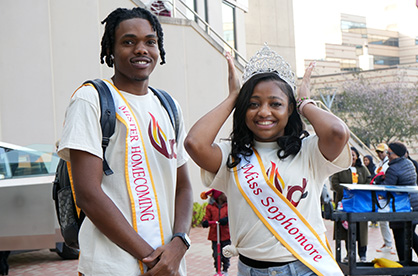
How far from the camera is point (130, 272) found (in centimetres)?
233

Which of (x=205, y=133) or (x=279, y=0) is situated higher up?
(x=279, y=0)

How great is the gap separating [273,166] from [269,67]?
1.79 feet

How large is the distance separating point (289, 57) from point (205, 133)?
30.1 m

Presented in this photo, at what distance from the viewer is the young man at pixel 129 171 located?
2309mm

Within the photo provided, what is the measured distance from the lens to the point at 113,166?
7.88 ft

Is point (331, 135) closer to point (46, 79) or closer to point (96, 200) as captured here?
point (96, 200)

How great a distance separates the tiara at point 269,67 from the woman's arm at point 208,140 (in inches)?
6.1

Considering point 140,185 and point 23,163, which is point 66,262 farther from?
point 140,185

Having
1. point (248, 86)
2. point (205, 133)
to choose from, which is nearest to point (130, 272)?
point (205, 133)

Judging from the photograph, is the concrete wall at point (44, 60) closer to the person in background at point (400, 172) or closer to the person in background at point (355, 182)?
the person in background at point (355, 182)

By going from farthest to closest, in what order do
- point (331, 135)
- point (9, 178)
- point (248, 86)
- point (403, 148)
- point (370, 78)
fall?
point (370, 78) → point (403, 148) → point (9, 178) → point (248, 86) → point (331, 135)

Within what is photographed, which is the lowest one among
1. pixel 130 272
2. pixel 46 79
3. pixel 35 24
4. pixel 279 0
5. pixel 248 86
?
pixel 130 272

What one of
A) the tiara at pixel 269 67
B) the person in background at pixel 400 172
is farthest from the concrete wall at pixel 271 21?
the tiara at pixel 269 67

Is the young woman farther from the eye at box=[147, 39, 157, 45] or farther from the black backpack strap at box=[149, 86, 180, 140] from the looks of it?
the eye at box=[147, 39, 157, 45]
